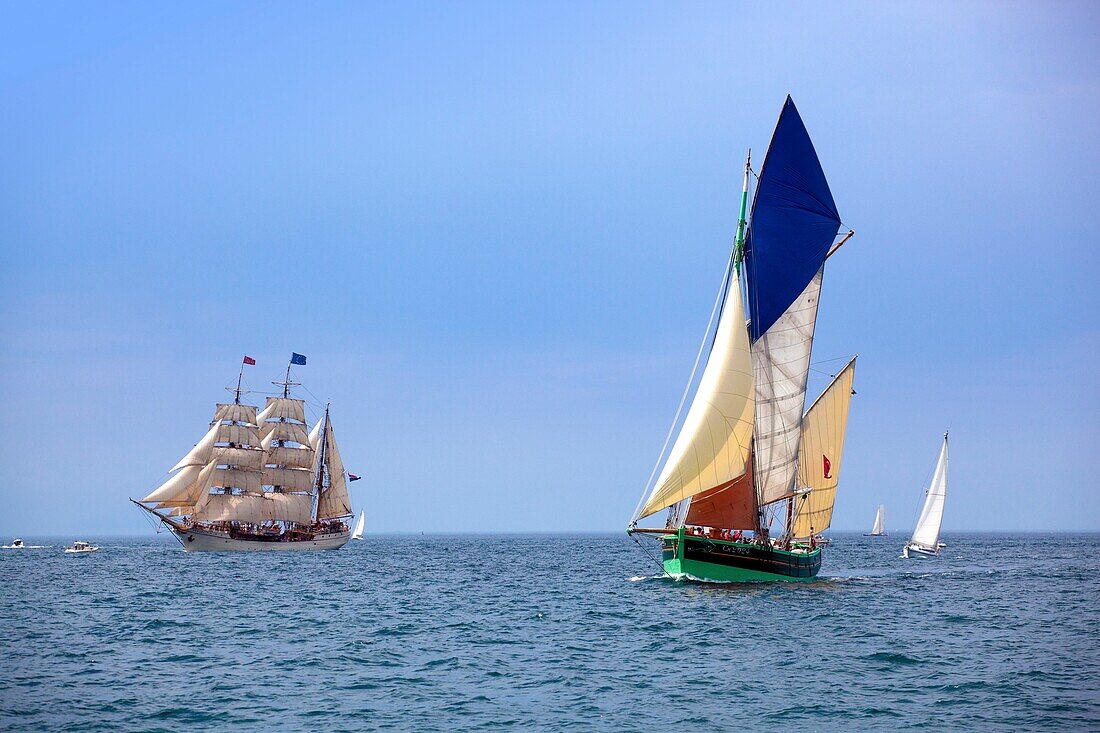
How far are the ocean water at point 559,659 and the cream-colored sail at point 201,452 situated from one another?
64.0 metres

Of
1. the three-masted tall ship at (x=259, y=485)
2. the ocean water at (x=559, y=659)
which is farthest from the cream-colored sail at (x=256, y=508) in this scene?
the ocean water at (x=559, y=659)

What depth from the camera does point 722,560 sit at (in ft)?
171

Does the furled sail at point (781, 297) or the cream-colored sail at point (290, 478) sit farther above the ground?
the furled sail at point (781, 297)

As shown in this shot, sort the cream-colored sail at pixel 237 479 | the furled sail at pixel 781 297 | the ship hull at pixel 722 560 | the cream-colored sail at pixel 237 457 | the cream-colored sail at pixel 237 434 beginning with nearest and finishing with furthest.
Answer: the ship hull at pixel 722 560 < the furled sail at pixel 781 297 < the cream-colored sail at pixel 237 479 < the cream-colored sail at pixel 237 457 < the cream-colored sail at pixel 237 434

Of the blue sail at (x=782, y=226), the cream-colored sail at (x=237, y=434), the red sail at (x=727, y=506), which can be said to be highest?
the blue sail at (x=782, y=226)

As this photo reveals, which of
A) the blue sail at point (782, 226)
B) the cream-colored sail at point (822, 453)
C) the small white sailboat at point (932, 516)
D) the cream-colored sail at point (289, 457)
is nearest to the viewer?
the blue sail at point (782, 226)

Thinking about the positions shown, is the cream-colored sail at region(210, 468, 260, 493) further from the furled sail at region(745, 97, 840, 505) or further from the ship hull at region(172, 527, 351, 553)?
the furled sail at region(745, 97, 840, 505)

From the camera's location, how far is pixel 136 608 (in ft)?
164

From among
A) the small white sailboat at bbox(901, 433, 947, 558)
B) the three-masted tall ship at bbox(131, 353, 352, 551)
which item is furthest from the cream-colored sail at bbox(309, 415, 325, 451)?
the small white sailboat at bbox(901, 433, 947, 558)

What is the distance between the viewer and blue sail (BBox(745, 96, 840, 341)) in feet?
186

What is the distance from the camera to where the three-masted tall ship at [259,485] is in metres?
124

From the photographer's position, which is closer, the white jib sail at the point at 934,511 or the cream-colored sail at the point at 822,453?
the cream-colored sail at the point at 822,453

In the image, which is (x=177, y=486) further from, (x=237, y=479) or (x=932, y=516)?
(x=932, y=516)

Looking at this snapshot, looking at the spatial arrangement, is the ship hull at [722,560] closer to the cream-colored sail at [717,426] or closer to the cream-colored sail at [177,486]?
the cream-colored sail at [717,426]
